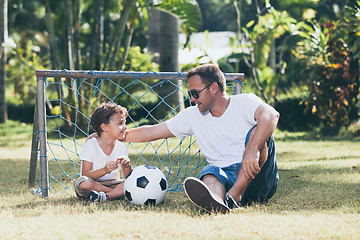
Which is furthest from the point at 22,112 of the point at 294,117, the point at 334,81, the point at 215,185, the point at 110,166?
the point at 215,185

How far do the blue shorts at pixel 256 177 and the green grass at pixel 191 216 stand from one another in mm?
141

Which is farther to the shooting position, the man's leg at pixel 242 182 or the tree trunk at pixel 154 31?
the tree trunk at pixel 154 31

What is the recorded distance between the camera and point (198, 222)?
3.27 metres

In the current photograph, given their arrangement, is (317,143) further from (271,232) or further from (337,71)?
(271,232)

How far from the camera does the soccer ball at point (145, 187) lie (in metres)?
4.01

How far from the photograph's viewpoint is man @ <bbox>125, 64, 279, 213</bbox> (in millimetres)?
3693

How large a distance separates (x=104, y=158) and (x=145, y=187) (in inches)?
23.4

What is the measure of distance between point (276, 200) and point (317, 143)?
549cm

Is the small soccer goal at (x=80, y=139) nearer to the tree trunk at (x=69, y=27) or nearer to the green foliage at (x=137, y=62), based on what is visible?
the tree trunk at (x=69, y=27)

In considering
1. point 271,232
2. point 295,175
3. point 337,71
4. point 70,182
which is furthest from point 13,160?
point 337,71

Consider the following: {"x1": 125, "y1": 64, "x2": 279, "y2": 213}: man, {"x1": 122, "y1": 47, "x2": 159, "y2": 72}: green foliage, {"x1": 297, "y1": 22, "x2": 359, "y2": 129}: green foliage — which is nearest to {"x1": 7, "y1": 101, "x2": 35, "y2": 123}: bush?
{"x1": 122, "y1": 47, "x2": 159, "y2": 72}: green foliage

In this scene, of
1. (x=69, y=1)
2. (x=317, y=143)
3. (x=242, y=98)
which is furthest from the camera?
(x=69, y=1)

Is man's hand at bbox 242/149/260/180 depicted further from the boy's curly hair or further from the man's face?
the boy's curly hair

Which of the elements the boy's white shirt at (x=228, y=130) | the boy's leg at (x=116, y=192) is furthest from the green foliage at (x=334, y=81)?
the boy's leg at (x=116, y=192)
